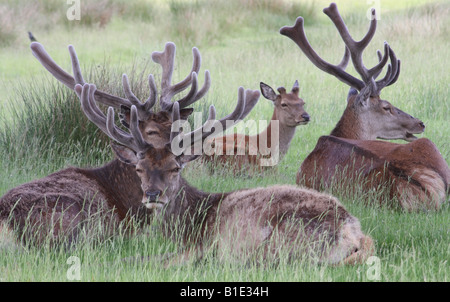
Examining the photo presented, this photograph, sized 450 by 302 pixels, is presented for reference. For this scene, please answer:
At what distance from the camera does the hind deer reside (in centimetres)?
488

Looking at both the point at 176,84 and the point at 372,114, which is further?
the point at 372,114

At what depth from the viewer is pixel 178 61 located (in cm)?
1489

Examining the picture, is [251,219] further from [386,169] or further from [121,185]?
[386,169]

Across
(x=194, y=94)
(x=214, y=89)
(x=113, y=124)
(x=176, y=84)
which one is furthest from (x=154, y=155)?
(x=214, y=89)

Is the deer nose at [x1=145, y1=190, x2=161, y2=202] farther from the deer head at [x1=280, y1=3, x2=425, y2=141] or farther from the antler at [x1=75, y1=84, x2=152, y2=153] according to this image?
the deer head at [x1=280, y1=3, x2=425, y2=141]

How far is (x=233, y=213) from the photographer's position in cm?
496

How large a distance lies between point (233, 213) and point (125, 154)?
82 cm

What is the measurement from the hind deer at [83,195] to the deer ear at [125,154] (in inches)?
1.1

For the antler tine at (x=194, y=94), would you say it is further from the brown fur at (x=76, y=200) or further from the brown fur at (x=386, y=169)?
the brown fur at (x=386, y=169)

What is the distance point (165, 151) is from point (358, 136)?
10.6 feet

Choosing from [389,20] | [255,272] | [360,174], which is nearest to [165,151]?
[255,272]

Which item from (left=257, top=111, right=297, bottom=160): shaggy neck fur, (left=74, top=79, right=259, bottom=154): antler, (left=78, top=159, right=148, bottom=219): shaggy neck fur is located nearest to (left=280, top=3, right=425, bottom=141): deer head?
(left=257, top=111, right=297, bottom=160): shaggy neck fur

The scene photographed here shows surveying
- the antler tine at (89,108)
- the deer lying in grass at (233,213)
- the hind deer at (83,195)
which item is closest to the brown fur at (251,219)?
the deer lying in grass at (233,213)

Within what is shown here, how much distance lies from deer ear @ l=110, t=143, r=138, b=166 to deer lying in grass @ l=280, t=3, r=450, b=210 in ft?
6.20
